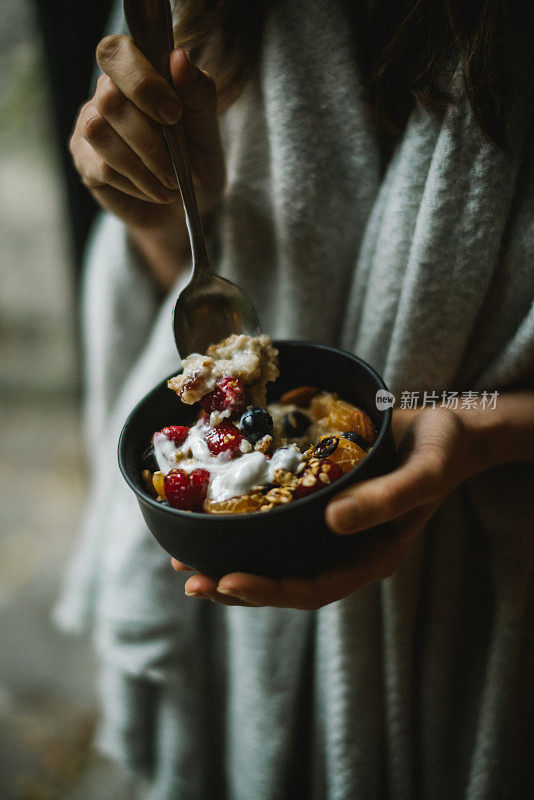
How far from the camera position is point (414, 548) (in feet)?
2.28

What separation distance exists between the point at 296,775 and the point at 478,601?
15.2 inches

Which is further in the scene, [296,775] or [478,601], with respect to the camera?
[296,775]

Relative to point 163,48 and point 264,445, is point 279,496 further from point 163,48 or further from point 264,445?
point 163,48

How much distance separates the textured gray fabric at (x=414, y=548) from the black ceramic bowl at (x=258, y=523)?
0.50 ft

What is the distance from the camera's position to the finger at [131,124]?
527mm

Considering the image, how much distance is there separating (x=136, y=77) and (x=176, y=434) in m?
0.32

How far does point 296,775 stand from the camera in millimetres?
833

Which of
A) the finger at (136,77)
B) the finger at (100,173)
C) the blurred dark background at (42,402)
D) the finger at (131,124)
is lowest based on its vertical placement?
the blurred dark background at (42,402)

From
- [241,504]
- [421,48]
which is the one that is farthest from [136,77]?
[241,504]

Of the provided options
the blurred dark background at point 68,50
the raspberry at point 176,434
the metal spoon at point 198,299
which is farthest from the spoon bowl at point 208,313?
the blurred dark background at point 68,50

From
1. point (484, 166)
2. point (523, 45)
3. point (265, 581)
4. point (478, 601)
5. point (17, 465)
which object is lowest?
point (17, 465)

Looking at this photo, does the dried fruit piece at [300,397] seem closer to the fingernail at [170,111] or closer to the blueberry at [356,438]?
the blueberry at [356,438]

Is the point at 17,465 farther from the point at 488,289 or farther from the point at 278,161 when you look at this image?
the point at 488,289

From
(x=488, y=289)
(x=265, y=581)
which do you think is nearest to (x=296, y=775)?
(x=265, y=581)
